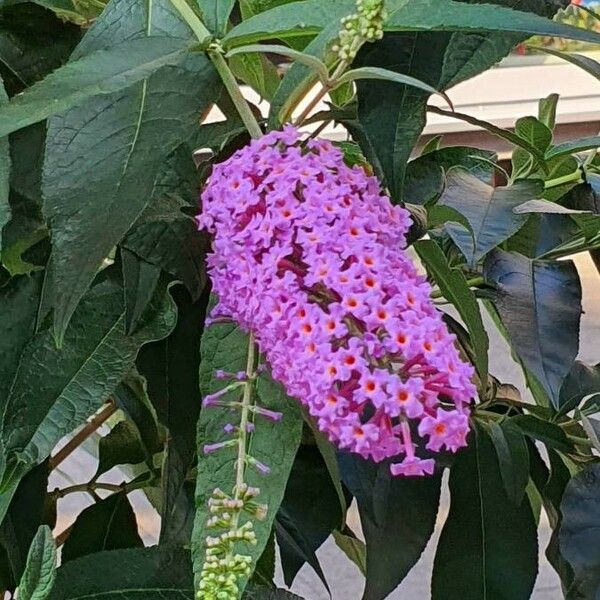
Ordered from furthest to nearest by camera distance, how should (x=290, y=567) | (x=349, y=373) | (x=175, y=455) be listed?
→ 1. (x=290, y=567)
2. (x=175, y=455)
3. (x=349, y=373)

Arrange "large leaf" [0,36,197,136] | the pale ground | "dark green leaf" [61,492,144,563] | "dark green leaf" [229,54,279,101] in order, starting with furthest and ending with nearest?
1. the pale ground
2. "dark green leaf" [61,492,144,563]
3. "dark green leaf" [229,54,279,101]
4. "large leaf" [0,36,197,136]

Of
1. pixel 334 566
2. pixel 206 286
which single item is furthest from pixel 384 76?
pixel 334 566

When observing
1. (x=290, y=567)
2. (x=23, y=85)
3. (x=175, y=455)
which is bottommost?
(x=290, y=567)

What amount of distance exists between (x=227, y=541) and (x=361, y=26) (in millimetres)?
121

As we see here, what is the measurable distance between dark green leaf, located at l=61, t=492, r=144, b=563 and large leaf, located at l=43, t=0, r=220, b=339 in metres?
0.21

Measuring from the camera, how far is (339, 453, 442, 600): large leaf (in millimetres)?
351

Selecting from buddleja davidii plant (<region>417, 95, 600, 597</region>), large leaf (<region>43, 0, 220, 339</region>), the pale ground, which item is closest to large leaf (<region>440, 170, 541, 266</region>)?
buddleja davidii plant (<region>417, 95, 600, 597</region>)

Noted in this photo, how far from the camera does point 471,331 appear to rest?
302 mm

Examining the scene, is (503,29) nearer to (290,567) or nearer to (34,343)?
(34,343)

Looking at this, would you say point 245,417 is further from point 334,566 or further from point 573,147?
point 334,566

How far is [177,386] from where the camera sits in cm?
33

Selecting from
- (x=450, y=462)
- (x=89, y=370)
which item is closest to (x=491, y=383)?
(x=450, y=462)

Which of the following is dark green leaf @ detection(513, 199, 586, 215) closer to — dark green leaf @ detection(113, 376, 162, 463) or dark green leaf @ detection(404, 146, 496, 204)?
dark green leaf @ detection(404, 146, 496, 204)

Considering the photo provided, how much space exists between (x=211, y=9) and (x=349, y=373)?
11cm
